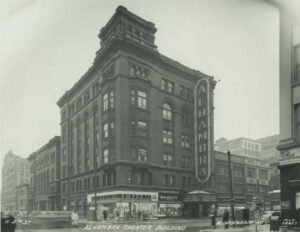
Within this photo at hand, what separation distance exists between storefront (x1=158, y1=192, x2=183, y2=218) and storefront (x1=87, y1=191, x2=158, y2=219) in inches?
3.3

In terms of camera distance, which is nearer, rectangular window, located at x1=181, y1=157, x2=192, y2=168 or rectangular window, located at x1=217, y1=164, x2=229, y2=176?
rectangular window, located at x1=181, y1=157, x2=192, y2=168

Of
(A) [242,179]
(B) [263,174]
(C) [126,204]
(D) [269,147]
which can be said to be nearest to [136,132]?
(C) [126,204]

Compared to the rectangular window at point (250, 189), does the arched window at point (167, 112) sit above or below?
above

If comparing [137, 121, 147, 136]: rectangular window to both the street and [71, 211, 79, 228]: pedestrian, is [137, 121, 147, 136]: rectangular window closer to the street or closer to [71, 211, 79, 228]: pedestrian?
the street

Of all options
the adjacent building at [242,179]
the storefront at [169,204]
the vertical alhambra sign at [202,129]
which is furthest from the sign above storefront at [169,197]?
the adjacent building at [242,179]

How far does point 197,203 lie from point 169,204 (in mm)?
451

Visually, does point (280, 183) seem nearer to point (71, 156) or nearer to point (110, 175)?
point (110, 175)

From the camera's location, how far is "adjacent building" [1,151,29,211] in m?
4.29

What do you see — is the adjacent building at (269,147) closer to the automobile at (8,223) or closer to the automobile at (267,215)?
the automobile at (267,215)

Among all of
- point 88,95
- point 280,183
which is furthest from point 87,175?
point 280,183

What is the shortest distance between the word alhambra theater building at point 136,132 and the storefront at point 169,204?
0.04 ft

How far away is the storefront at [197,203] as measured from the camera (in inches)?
189

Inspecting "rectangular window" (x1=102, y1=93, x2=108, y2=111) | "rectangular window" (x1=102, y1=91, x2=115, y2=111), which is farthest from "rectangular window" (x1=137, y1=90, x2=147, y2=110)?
"rectangular window" (x1=102, y1=93, x2=108, y2=111)

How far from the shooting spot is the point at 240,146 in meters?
4.96
